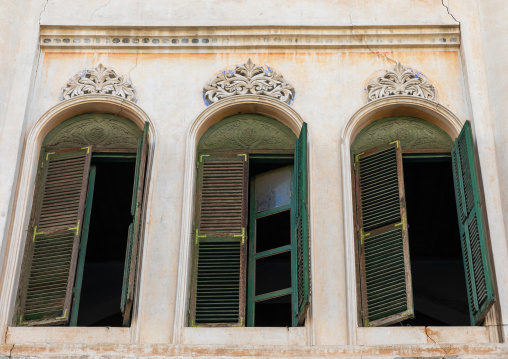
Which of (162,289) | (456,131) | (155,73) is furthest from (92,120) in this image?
(456,131)

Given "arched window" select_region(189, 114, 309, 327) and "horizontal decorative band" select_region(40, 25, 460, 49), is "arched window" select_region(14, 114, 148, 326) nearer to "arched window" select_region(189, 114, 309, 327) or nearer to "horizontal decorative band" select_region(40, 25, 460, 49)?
"arched window" select_region(189, 114, 309, 327)

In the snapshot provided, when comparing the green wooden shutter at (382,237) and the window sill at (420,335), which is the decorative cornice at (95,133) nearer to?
the green wooden shutter at (382,237)

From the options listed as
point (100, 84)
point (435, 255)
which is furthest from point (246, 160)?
point (435, 255)

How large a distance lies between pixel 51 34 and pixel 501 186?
5035 millimetres

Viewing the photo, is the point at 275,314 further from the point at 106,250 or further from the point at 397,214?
the point at 397,214

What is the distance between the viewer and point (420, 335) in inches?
374

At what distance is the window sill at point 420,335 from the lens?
9484 mm

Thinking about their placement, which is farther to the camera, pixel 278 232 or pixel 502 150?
pixel 278 232

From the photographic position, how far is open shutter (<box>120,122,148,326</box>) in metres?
9.49

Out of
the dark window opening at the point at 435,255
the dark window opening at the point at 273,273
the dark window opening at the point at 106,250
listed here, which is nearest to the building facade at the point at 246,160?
the dark window opening at the point at 106,250

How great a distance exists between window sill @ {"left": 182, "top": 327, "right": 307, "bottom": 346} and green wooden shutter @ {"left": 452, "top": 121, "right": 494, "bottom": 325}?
1597 mm

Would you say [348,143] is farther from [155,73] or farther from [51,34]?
[51,34]

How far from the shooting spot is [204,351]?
9.08 meters

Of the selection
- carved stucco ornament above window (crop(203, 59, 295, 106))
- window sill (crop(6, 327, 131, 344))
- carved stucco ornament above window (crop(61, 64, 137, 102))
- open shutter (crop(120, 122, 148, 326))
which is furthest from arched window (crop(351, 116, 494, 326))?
carved stucco ornament above window (crop(61, 64, 137, 102))
